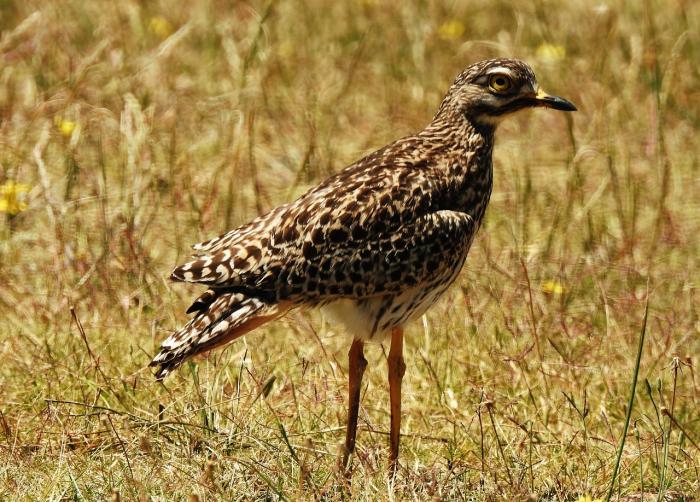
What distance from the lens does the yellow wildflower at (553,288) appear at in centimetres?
Result: 655

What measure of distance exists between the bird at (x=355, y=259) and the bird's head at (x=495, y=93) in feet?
0.98

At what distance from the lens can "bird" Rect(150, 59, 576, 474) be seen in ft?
16.2

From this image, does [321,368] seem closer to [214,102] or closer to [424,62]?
[214,102]

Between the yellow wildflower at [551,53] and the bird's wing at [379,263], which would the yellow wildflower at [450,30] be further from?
the bird's wing at [379,263]

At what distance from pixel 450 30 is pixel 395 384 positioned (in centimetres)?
476

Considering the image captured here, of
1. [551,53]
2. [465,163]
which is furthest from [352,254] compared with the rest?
[551,53]

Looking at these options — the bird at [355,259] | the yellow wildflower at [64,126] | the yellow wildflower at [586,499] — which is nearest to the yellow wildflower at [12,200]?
the yellow wildflower at [64,126]

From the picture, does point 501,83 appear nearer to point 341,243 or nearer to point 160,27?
point 341,243

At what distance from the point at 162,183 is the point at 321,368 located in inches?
78.0

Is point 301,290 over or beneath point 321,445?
over

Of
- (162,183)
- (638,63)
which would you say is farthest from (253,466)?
(638,63)

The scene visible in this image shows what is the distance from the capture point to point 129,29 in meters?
9.44

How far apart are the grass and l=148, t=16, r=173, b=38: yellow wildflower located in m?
0.02

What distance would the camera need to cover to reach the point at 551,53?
8.95 meters
